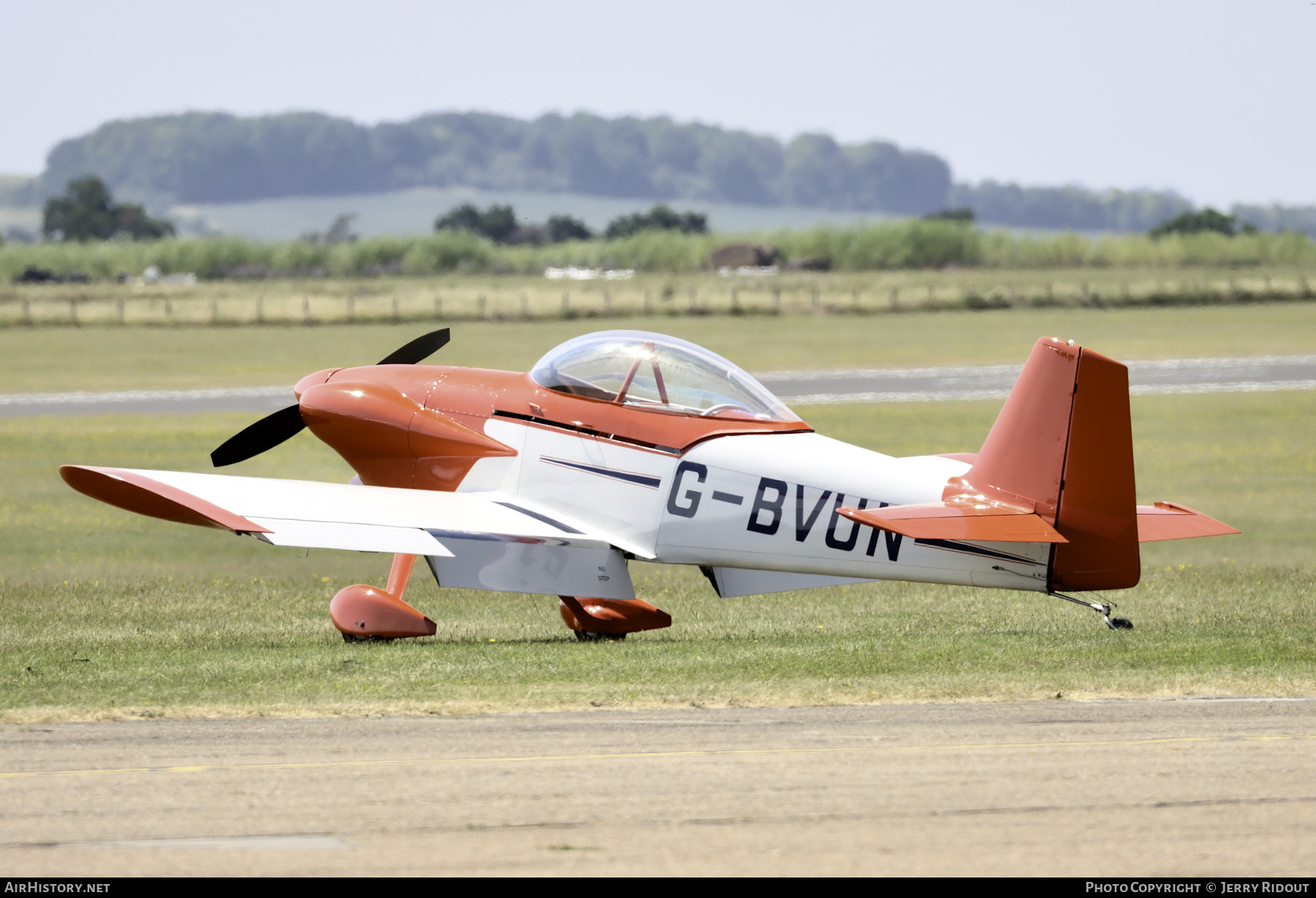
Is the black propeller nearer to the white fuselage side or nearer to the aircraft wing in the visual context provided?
the aircraft wing

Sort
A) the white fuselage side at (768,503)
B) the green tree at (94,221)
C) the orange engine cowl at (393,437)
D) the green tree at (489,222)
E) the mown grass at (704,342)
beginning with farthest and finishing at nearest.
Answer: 1. the green tree at (94,221)
2. the green tree at (489,222)
3. the mown grass at (704,342)
4. the orange engine cowl at (393,437)
5. the white fuselage side at (768,503)

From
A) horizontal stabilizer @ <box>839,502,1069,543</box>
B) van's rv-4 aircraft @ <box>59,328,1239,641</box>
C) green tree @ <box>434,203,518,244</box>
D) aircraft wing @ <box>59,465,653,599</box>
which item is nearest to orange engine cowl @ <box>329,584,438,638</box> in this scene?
van's rv-4 aircraft @ <box>59,328,1239,641</box>

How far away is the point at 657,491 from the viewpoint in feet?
38.7

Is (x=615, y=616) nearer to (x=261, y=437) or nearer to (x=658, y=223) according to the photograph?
(x=261, y=437)

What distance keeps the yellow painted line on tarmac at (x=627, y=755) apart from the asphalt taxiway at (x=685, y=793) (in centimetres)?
2

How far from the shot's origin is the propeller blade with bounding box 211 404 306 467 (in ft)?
46.8

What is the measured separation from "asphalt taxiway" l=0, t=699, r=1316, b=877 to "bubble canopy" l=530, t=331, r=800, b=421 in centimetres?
305

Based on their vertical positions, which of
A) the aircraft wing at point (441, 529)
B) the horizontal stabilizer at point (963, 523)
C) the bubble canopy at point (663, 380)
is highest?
the bubble canopy at point (663, 380)

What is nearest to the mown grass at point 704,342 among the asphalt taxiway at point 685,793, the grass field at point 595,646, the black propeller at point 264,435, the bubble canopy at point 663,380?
the grass field at point 595,646

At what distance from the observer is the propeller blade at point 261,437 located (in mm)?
14273

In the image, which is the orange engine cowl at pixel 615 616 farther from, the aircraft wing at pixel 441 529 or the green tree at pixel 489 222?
the green tree at pixel 489 222

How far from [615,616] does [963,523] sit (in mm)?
3322

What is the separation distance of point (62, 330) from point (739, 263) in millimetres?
49136
